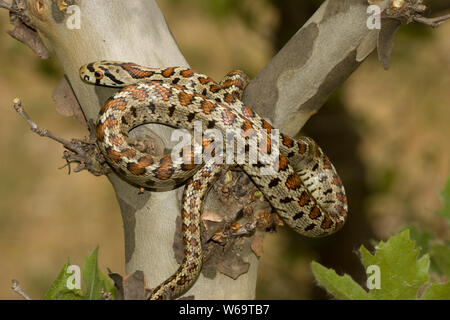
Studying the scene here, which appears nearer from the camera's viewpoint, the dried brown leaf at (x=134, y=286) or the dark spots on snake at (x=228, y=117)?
the dried brown leaf at (x=134, y=286)

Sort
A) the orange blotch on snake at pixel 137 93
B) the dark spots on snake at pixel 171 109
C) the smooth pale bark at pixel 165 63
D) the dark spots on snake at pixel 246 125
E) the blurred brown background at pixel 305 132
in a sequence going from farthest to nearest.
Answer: the blurred brown background at pixel 305 132
the dark spots on snake at pixel 171 109
the orange blotch on snake at pixel 137 93
the dark spots on snake at pixel 246 125
the smooth pale bark at pixel 165 63

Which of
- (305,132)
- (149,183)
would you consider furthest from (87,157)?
(305,132)

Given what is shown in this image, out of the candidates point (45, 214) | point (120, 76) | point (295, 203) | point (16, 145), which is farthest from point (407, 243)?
point (16, 145)

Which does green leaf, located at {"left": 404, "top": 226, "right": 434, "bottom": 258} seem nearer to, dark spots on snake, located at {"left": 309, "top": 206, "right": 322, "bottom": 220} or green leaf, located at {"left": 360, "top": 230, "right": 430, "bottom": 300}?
dark spots on snake, located at {"left": 309, "top": 206, "right": 322, "bottom": 220}

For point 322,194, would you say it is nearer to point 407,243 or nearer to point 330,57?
point 330,57

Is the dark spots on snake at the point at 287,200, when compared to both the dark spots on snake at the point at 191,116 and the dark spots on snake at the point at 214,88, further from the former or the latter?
the dark spots on snake at the point at 214,88

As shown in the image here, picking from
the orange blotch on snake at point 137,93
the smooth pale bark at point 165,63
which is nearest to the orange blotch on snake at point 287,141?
the smooth pale bark at point 165,63

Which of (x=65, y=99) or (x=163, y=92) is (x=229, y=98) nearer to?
(x=163, y=92)

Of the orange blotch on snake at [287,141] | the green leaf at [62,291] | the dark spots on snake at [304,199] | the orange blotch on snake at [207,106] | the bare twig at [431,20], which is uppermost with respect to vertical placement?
the bare twig at [431,20]
